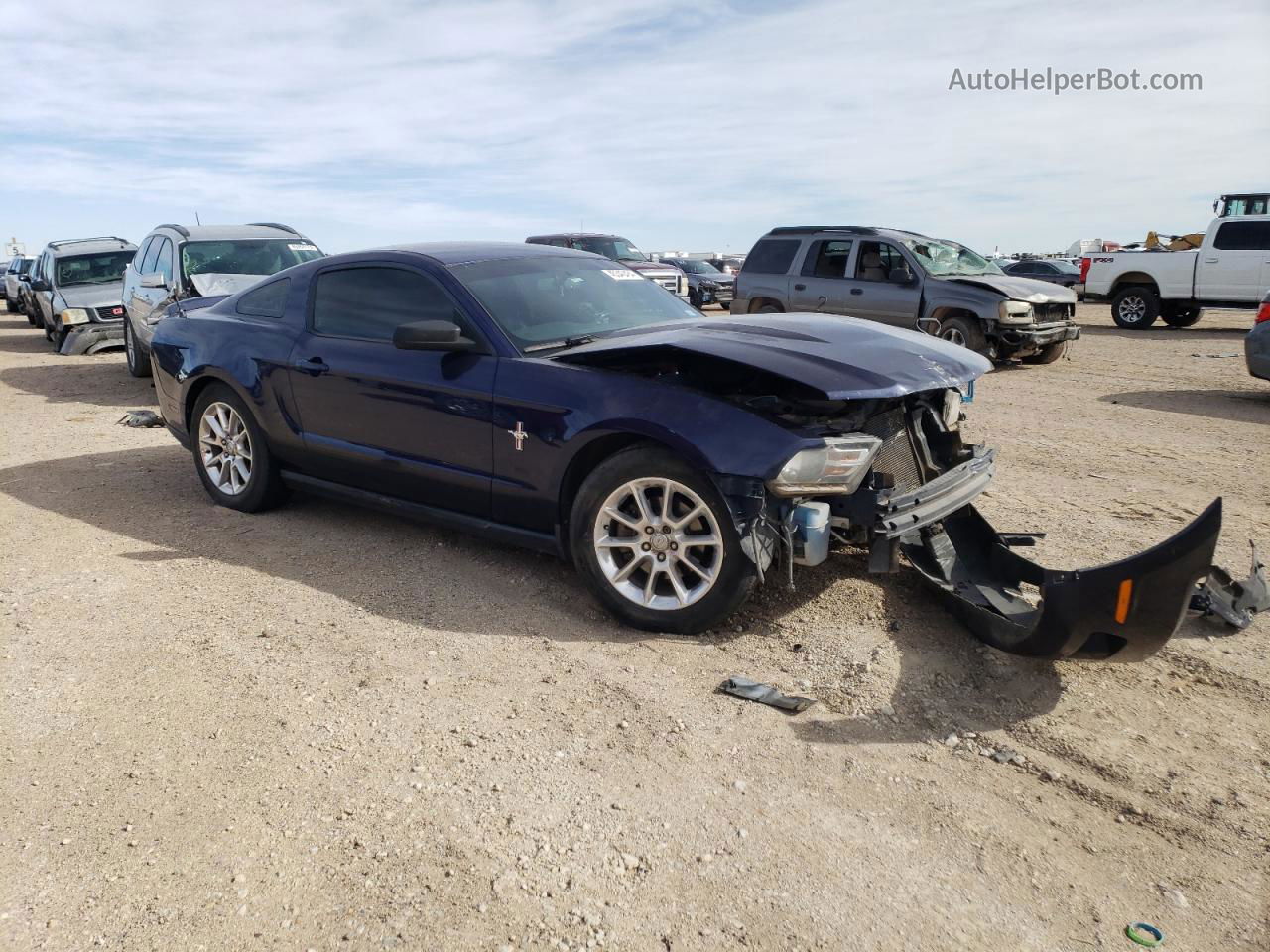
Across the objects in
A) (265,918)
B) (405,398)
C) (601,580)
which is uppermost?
(405,398)

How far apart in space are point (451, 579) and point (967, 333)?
370 inches

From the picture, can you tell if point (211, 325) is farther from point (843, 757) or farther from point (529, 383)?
point (843, 757)

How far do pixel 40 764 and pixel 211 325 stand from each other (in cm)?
347

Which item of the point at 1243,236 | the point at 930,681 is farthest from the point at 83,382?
the point at 1243,236

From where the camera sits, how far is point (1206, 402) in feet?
32.6

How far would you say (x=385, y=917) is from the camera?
8.02ft

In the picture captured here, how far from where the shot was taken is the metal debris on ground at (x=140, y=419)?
29.8 feet

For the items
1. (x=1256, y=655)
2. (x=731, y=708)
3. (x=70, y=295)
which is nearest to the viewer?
(x=731, y=708)

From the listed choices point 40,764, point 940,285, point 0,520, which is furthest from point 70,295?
point 40,764

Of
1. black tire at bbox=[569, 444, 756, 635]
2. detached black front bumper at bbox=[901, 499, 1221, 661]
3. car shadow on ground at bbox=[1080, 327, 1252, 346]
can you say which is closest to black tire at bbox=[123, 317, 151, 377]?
black tire at bbox=[569, 444, 756, 635]

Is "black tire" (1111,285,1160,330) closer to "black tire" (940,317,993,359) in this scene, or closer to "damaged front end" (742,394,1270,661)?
"black tire" (940,317,993,359)

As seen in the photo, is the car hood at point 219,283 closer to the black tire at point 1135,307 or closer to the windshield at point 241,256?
the windshield at point 241,256

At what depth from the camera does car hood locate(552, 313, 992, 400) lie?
3771 mm

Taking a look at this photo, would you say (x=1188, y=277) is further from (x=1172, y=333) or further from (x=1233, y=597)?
(x=1233, y=597)
